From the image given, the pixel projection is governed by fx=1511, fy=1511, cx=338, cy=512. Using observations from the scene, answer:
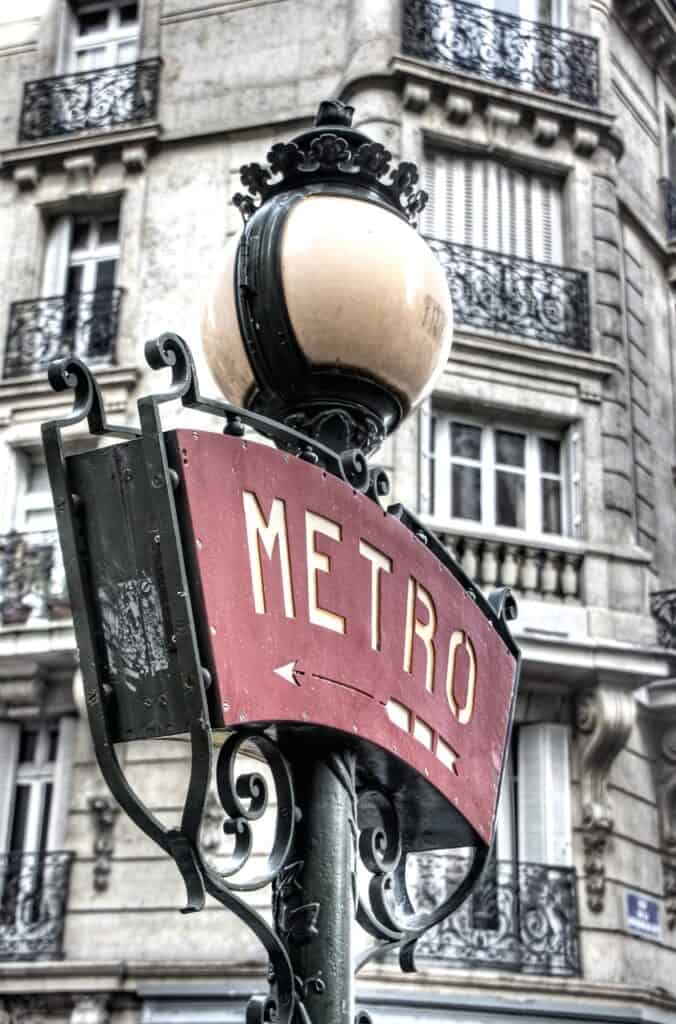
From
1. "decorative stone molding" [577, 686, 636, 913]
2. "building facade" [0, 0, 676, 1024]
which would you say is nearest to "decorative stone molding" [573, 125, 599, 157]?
"building facade" [0, 0, 676, 1024]

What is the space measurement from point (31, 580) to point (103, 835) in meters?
2.44

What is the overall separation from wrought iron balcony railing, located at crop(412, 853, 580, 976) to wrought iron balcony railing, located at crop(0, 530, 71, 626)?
4.01 meters

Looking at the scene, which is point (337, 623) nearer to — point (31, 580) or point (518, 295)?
point (31, 580)

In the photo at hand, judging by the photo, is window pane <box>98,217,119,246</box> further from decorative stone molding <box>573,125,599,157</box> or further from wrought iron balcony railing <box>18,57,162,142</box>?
decorative stone molding <box>573,125,599,157</box>

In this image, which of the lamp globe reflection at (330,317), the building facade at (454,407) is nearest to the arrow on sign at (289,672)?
the lamp globe reflection at (330,317)

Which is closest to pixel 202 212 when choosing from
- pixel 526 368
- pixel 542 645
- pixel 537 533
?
pixel 526 368

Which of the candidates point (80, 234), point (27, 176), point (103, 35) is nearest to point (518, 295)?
point (80, 234)

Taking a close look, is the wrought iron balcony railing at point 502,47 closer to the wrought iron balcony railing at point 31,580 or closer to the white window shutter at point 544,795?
the wrought iron balcony railing at point 31,580

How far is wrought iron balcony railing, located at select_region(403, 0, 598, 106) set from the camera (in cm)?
1486

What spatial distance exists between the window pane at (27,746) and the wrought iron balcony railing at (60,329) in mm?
3526

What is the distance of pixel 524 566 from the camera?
43.1ft

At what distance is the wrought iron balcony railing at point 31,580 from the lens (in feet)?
44.1

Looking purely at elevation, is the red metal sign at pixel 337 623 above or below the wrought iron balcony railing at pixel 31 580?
below

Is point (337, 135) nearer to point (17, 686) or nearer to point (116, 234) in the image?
point (17, 686)
